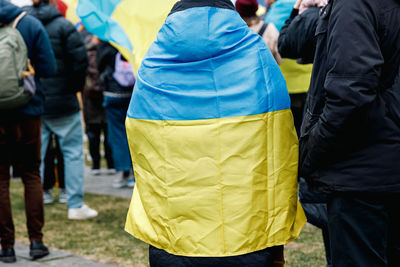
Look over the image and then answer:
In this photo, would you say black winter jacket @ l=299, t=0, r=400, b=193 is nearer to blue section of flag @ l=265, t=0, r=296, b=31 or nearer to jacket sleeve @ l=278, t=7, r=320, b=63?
jacket sleeve @ l=278, t=7, r=320, b=63

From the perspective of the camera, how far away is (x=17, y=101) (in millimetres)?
4805

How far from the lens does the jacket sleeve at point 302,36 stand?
3389 millimetres

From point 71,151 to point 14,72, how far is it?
207 cm

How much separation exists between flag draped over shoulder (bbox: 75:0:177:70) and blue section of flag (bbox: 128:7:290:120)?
2.43 m

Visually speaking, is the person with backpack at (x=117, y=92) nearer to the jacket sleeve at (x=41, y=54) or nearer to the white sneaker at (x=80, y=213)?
the white sneaker at (x=80, y=213)

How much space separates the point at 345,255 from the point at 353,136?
49 centimetres

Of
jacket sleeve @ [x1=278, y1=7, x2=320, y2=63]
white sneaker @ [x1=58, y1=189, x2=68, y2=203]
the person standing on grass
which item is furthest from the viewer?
the person standing on grass

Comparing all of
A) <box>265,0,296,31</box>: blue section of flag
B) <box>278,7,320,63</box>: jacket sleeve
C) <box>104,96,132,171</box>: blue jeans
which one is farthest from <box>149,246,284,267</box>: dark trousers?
<box>104,96,132,171</box>: blue jeans

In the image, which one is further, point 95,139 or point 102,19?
point 95,139

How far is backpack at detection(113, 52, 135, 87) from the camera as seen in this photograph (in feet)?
25.5

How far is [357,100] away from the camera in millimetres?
2379

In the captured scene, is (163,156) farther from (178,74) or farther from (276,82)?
(276,82)

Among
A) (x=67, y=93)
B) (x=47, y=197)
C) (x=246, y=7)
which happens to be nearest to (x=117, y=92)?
(x=67, y=93)

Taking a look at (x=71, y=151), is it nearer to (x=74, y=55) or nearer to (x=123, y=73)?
(x=74, y=55)
